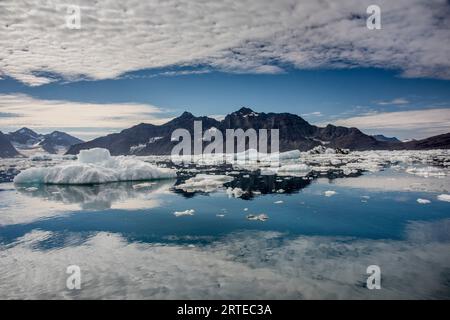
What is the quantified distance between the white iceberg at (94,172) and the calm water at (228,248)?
945cm

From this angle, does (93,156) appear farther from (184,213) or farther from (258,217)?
(258,217)

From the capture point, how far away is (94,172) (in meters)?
30.7

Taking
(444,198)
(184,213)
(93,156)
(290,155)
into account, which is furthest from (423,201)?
(290,155)

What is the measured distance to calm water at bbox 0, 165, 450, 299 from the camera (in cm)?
831

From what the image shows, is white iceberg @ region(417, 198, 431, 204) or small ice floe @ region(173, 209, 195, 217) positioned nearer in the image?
small ice floe @ region(173, 209, 195, 217)

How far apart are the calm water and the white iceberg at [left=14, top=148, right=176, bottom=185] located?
372 inches

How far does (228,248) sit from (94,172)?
23.0 meters

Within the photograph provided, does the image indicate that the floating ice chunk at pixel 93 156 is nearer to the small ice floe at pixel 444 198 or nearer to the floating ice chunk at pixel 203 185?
the floating ice chunk at pixel 203 185

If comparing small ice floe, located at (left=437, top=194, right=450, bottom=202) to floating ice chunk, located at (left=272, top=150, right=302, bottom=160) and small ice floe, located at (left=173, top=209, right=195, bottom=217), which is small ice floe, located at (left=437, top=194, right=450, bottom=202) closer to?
small ice floe, located at (left=173, top=209, right=195, bottom=217)

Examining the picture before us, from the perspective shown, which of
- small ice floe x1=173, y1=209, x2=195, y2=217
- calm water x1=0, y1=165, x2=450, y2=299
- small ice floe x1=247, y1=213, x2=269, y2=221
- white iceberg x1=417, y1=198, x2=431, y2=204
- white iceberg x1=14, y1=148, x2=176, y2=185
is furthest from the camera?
white iceberg x1=14, y1=148, x2=176, y2=185

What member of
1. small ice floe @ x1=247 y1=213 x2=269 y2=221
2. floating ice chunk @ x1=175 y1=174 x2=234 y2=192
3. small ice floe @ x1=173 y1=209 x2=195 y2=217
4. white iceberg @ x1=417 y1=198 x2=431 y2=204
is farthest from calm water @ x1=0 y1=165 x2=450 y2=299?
floating ice chunk @ x1=175 y1=174 x2=234 y2=192

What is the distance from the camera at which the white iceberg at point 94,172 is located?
30688mm
